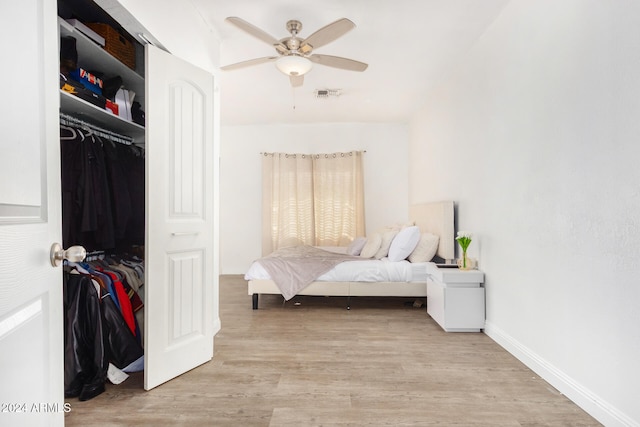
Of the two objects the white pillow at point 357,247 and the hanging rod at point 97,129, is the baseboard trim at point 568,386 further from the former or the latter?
the hanging rod at point 97,129

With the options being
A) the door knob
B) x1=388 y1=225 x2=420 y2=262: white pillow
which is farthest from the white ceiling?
the door knob

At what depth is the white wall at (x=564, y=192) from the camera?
165cm

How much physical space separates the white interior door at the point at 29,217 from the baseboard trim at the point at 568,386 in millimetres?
A: 2257

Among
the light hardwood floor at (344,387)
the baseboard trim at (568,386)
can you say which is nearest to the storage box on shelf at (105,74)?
the light hardwood floor at (344,387)

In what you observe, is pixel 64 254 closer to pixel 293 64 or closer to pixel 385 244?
pixel 293 64

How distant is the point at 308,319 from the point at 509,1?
318cm

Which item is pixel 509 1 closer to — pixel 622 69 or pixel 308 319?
pixel 622 69

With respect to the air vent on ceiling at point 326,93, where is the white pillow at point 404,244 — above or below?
below

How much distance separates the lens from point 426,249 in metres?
3.95

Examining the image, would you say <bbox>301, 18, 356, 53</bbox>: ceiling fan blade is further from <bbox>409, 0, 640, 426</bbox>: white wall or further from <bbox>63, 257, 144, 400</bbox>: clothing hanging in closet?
<bbox>63, 257, 144, 400</bbox>: clothing hanging in closet

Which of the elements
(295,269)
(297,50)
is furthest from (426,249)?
(297,50)

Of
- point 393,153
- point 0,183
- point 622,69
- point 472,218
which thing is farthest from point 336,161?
point 0,183

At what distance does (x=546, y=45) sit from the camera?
2.24 metres

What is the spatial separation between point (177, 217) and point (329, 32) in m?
1.64
